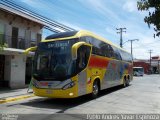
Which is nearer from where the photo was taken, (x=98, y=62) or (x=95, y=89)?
(x=95, y=89)

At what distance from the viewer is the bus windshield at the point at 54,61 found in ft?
42.9

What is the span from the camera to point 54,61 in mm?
13414

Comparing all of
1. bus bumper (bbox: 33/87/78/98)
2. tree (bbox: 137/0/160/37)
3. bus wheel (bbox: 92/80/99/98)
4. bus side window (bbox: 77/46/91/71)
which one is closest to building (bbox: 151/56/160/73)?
bus wheel (bbox: 92/80/99/98)

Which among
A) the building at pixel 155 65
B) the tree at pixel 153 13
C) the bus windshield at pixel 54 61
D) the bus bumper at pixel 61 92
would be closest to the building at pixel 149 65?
the building at pixel 155 65

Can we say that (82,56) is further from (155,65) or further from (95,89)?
(155,65)

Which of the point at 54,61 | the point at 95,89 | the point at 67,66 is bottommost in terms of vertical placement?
the point at 95,89

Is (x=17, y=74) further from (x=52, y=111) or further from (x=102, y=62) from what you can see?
(x=52, y=111)

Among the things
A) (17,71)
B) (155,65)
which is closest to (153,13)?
(17,71)

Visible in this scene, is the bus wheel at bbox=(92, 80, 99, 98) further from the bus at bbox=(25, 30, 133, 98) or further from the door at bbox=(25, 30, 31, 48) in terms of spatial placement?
the door at bbox=(25, 30, 31, 48)

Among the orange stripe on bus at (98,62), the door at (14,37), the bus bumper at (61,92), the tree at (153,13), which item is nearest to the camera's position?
the tree at (153,13)

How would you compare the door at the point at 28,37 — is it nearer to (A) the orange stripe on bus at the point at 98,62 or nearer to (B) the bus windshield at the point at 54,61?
(A) the orange stripe on bus at the point at 98,62

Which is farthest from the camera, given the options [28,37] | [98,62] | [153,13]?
[28,37]

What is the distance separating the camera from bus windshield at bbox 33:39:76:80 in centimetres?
1306

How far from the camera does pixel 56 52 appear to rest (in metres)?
13.6
